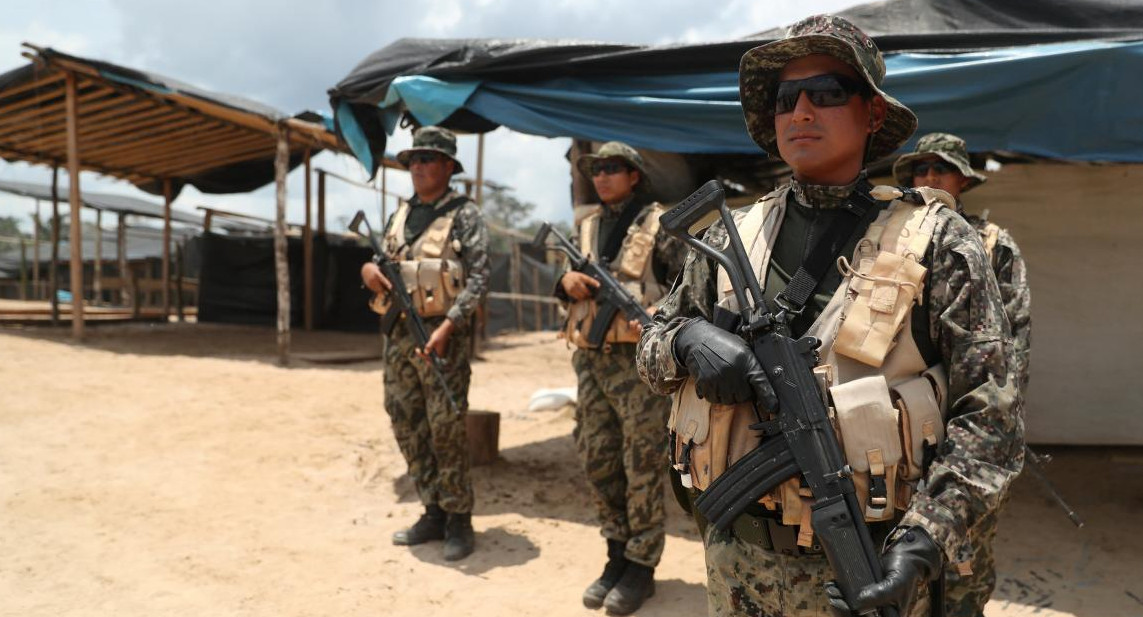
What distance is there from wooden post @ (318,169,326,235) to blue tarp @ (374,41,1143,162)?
8187 mm

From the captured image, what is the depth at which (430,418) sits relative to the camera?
3916 millimetres

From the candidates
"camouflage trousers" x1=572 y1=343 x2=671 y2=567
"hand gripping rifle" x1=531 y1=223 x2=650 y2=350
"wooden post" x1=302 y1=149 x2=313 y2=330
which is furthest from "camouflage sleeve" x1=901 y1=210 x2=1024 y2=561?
"wooden post" x1=302 y1=149 x2=313 y2=330

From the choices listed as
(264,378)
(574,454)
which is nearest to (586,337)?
(574,454)

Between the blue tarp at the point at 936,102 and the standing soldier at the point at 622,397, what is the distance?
68 centimetres

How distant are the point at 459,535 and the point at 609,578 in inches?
36.4

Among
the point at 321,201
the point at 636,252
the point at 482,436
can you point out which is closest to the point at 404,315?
the point at 636,252

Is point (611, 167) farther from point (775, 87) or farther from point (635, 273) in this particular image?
point (775, 87)

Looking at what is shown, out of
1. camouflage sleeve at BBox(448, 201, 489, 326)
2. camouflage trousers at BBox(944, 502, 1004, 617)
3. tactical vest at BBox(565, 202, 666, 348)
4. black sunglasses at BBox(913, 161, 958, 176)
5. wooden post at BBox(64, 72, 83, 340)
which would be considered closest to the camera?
camouflage trousers at BBox(944, 502, 1004, 617)

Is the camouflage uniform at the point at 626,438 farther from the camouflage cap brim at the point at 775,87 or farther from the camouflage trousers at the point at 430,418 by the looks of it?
the camouflage cap brim at the point at 775,87

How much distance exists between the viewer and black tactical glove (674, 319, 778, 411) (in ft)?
4.62

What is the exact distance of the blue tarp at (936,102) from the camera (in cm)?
355

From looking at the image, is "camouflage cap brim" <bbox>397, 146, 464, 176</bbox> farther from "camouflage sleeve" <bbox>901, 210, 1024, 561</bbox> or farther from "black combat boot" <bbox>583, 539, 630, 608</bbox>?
"camouflage sleeve" <bbox>901, 210, 1024, 561</bbox>

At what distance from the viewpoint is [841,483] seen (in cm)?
134

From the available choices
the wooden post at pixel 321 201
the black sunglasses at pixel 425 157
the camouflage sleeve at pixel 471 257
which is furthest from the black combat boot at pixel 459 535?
the wooden post at pixel 321 201
